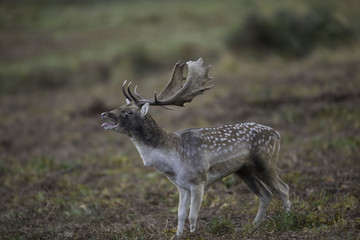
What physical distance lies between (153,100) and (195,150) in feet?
3.52

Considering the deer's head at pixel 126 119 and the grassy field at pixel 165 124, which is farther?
the grassy field at pixel 165 124

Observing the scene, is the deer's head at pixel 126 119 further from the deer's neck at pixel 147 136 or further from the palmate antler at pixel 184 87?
the palmate antler at pixel 184 87

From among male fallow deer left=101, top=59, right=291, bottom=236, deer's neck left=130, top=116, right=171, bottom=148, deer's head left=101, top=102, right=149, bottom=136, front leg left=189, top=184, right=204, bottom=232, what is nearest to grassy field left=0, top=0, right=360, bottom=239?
front leg left=189, top=184, right=204, bottom=232

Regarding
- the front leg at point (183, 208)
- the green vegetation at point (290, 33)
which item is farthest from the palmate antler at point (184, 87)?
the green vegetation at point (290, 33)

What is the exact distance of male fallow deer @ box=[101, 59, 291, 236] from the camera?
696 centimetres

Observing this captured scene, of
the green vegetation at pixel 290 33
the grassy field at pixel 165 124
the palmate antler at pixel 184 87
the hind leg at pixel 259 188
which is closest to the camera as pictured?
the hind leg at pixel 259 188

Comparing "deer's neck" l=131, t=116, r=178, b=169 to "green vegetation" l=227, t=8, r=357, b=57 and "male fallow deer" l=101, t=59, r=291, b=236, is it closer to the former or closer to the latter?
"male fallow deer" l=101, t=59, r=291, b=236

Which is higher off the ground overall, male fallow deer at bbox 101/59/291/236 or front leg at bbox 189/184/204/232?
male fallow deer at bbox 101/59/291/236

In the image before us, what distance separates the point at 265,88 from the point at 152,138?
10.7m

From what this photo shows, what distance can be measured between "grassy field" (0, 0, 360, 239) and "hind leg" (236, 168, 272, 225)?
0.25 metres

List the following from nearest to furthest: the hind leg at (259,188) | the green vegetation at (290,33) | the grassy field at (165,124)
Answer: the hind leg at (259,188), the grassy field at (165,124), the green vegetation at (290,33)

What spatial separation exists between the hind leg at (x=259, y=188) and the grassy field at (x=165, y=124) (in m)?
0.25

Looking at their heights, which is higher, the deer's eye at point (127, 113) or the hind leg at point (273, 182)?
the deer's eye at point (127, 113)

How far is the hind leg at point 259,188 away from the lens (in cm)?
743
